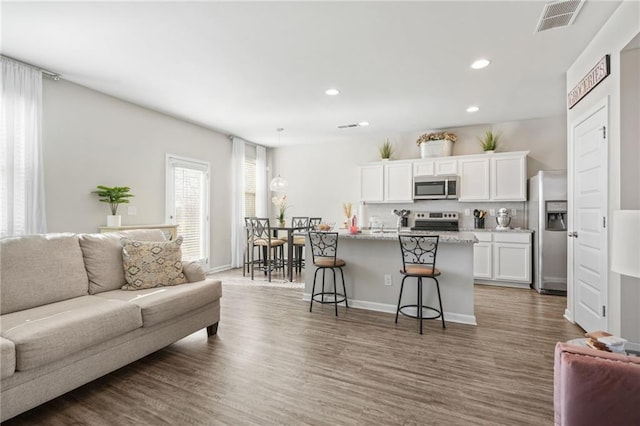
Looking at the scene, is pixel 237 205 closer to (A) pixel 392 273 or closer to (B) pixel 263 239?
(B) pixel 263 239

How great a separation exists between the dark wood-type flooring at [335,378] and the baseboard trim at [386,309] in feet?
0.34

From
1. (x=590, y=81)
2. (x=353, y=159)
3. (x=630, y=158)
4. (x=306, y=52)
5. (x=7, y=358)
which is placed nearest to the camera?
(x=7, y=358)

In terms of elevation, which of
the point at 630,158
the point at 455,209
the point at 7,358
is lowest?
the point at 7,358

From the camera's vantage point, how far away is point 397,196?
6016 millimetres

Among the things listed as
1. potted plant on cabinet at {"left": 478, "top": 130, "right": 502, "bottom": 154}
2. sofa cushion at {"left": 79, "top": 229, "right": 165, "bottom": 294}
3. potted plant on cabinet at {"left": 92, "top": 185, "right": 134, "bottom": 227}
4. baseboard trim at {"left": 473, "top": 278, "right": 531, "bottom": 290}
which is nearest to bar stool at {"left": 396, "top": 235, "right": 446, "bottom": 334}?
baseboard trim at {"left": 473, "top": 278, "right": 531, "bottom": 290}

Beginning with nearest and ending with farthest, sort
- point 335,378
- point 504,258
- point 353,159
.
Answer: point 335,378 < point 504,258 < point 353,159

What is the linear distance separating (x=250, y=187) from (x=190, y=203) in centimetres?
183

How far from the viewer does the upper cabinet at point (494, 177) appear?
5.14 m

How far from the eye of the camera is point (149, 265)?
282cm

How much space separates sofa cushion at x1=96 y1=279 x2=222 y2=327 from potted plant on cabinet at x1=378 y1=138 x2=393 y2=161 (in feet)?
14.5

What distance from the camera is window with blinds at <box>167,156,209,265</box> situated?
523 centimetres

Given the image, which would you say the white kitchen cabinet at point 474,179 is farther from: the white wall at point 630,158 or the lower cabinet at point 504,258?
the white wall at point 630,158

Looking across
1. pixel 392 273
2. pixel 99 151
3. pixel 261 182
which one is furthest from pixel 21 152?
pixel 261 182

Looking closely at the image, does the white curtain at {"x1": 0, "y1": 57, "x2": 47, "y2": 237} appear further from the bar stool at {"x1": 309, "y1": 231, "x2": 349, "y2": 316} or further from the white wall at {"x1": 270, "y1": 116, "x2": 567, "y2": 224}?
the white wall at {"x1": 270, "y1": 116, "x2": 567, "y2": 224}
